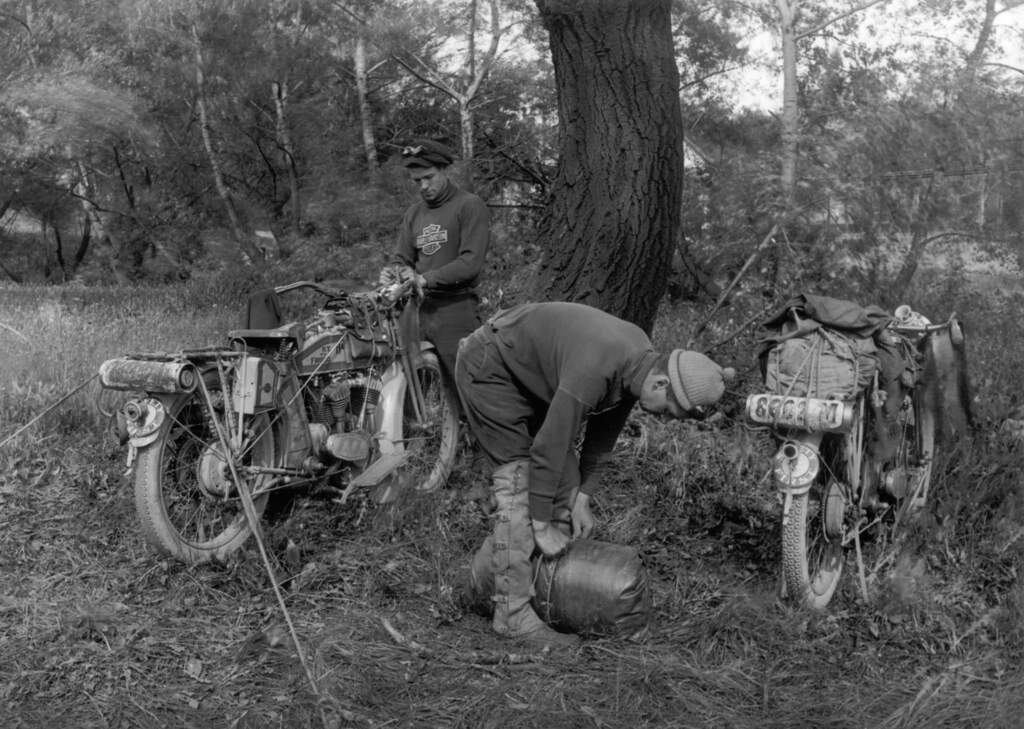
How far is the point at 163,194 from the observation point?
21656 millimetres

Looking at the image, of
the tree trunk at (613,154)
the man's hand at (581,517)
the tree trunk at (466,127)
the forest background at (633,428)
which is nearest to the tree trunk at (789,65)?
the forest background at (633,428)

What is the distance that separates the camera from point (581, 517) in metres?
4.34

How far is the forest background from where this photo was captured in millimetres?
3568

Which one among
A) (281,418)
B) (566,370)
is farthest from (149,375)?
(566,370)

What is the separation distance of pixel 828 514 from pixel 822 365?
0.63 m

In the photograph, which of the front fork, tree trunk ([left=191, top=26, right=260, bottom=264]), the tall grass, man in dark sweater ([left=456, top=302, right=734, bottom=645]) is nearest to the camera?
man in dark sweater ([left=456, top=302, right=734, bottom=645])

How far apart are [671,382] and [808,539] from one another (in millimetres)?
1198

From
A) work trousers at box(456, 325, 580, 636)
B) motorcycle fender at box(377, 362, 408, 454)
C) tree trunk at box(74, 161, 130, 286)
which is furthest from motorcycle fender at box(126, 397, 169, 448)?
tree trunk at box(74, 161, 130, 286)

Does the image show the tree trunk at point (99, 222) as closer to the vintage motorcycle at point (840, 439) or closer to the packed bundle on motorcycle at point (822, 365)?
the vintage motorcycle at point (840, 439)

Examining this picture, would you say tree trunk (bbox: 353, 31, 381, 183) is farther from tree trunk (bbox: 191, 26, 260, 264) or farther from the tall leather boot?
the tall leather boot

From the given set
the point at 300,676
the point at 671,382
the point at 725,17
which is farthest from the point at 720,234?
the point at 725,17

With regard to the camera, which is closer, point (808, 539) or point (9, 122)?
point (808, 539)

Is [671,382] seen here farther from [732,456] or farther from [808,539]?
[732,456]

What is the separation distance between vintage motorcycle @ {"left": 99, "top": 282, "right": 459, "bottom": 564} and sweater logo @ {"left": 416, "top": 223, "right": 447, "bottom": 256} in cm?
38
